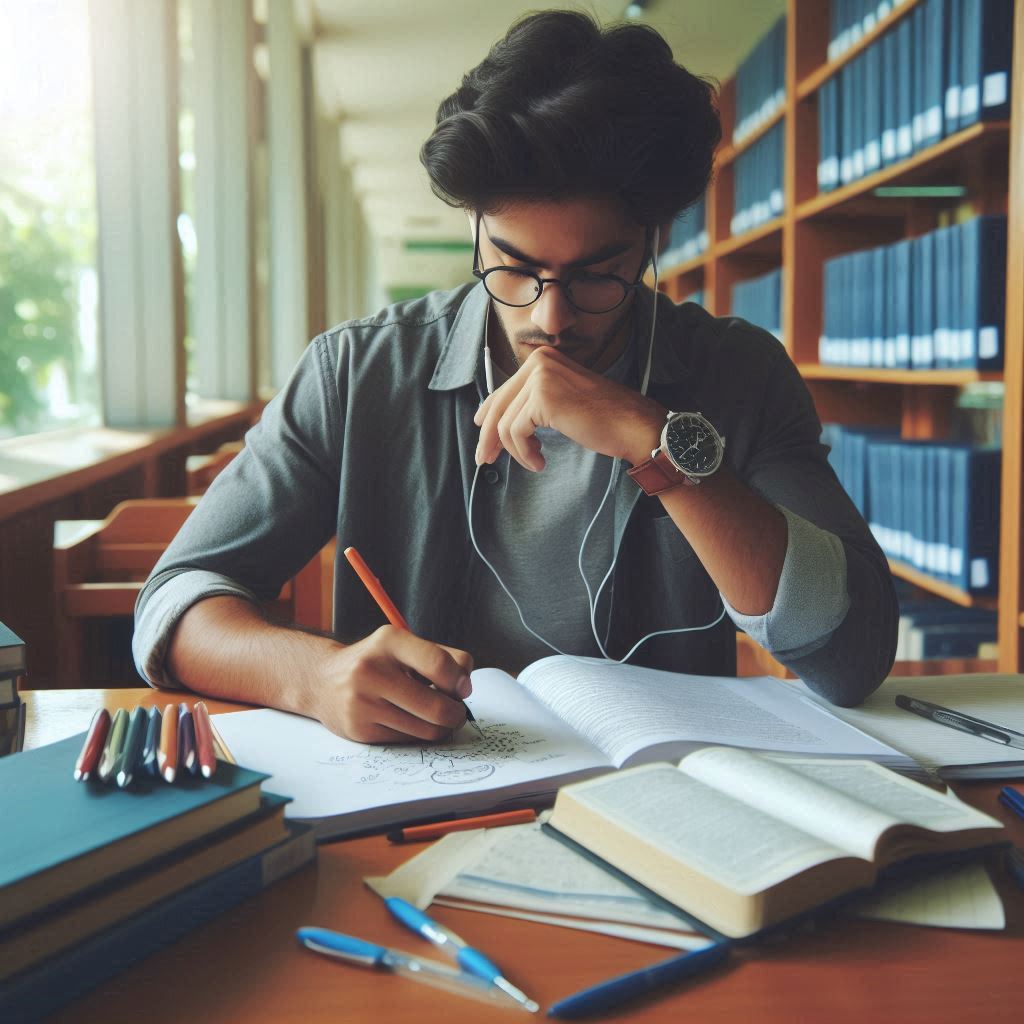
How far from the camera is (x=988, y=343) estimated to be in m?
2.08

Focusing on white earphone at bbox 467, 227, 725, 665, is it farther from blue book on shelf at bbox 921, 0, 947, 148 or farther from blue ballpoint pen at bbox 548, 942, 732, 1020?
blue book on shelf at bbox 921, 0, 947, 148

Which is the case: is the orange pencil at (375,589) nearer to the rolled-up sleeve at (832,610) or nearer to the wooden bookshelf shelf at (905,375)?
the rolled-up sleeve at (832,610)

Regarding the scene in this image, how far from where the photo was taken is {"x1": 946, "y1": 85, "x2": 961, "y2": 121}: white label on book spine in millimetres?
2182

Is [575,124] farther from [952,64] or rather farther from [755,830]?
[952,64]

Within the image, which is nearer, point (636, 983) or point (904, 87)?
point (636, 983)

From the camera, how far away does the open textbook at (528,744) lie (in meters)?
0.76

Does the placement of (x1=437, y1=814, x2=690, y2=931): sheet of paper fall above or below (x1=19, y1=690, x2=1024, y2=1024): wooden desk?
above

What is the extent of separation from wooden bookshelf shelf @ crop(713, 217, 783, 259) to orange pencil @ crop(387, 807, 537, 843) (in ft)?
10.5

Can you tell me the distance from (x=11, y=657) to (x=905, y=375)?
6.99 ft

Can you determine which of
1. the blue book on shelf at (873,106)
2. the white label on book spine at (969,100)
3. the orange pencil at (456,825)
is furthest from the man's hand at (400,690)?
the blue book on shelf at (873,106)

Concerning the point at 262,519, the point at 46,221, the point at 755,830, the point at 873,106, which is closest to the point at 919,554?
the point at 873,106

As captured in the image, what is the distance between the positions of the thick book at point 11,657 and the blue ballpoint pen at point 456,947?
17.1 inches

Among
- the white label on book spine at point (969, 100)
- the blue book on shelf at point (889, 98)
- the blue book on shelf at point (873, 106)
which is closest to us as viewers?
the white label on book spine at point (969, 100)

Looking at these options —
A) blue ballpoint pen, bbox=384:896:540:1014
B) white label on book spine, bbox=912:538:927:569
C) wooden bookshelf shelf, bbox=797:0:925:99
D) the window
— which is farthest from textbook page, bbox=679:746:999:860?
the window
